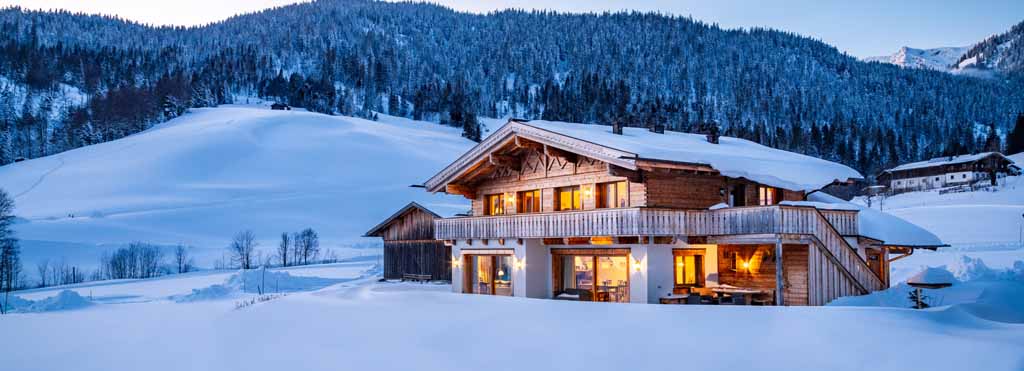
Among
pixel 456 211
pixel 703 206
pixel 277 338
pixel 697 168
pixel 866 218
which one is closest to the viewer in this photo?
pixel 277 338

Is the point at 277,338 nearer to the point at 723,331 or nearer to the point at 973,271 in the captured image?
the point at 723,331

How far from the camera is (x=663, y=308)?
19625mm

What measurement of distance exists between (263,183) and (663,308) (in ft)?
243

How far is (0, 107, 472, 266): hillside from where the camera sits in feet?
222

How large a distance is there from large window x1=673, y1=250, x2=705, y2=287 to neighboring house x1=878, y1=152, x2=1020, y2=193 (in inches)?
2762

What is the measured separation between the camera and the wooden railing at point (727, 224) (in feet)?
75.0

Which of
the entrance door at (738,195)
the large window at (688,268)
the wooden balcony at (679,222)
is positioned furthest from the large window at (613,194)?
the entrance door at (738,195)

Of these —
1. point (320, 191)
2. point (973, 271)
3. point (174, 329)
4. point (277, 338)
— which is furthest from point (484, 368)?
point (320, 191)

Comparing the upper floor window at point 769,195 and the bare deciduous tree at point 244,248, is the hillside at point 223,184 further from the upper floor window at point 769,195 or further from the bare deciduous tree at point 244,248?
the upper floor window at point 769,195

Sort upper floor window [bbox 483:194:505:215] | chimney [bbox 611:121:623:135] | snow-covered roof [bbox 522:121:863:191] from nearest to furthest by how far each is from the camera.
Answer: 1. snow-covered roof [bbox 522:121:863:191]
2. chimney [bbox 611:121:623:135]
3. upper floor window [bbox 483:194:505:215]

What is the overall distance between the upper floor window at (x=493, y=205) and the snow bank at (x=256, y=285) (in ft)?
36.5

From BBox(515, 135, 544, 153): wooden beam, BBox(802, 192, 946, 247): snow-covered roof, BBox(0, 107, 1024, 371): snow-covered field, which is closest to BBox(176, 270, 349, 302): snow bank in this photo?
BBox(0, 107, 1024, 371): snow-covered field

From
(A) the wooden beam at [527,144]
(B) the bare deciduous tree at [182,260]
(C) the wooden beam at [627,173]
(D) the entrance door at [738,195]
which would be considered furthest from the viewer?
(B) the bare deciduous tree at [182,260]

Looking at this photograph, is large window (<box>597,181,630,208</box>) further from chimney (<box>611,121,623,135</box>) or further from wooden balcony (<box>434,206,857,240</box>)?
chimney (<box>611,121,623,135</box>)
